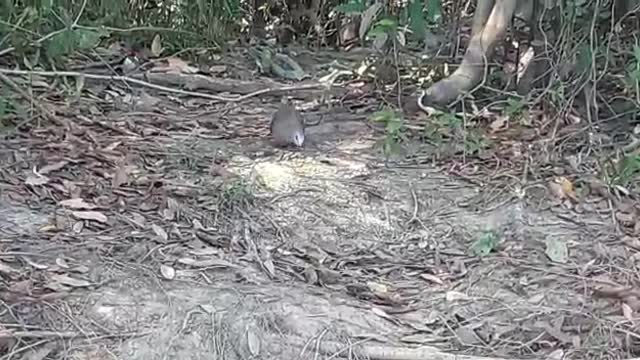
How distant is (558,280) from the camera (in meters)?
2.63

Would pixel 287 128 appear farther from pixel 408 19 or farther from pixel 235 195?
pixel 408 19

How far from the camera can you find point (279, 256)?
265 centimetres

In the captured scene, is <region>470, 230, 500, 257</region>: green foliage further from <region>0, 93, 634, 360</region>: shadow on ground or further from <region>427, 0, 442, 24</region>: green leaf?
<region>427, 0, 442, 24</region>: green leaf

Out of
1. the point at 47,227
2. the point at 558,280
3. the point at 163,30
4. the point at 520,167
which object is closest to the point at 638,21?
the point at 520,167

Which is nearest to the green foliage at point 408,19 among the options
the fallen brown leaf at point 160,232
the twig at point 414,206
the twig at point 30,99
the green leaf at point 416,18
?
the green leaf at point 416,18

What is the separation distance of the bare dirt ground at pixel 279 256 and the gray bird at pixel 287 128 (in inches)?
1.7

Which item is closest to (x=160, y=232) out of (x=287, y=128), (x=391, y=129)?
(x=287, y=128)

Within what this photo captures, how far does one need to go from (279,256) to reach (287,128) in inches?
29.4

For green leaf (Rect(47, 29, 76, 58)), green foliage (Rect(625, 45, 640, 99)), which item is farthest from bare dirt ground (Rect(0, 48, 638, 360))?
green foliage (Rect(625, 45, 640, 99))

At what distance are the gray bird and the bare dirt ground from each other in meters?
0.04

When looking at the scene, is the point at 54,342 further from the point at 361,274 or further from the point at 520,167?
the point at 520,167

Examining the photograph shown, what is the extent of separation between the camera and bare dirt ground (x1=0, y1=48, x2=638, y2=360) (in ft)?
7.49

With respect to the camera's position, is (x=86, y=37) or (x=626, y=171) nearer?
(x=626, y=171)

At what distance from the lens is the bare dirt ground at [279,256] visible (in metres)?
2.28
